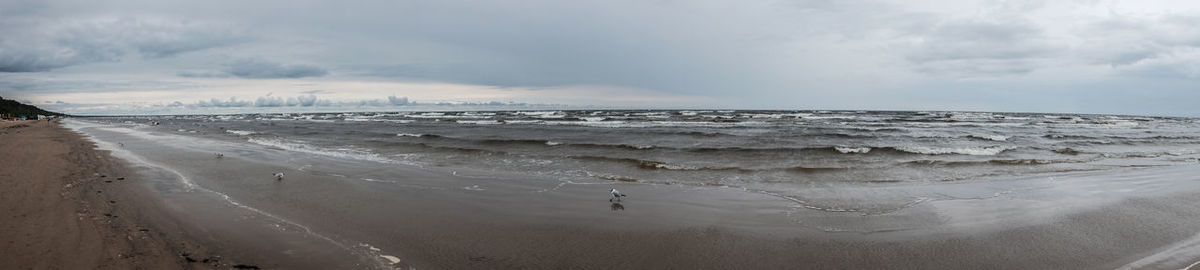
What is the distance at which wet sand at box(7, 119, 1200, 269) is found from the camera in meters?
5.29

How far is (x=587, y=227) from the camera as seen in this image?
22.4ft

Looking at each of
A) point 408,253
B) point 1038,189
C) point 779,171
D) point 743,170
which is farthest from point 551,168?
point 1038,189

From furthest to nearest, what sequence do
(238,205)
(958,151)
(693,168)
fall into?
1. (958,151)
2. (693,168)
3. (238,205)

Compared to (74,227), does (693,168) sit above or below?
below

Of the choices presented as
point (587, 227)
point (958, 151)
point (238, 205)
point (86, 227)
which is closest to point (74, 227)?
point (86, 227)

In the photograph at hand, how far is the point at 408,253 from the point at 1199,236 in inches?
385

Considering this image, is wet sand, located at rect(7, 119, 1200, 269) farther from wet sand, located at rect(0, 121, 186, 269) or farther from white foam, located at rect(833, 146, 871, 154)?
white foam, located at rect(833, 146, 871, 154)

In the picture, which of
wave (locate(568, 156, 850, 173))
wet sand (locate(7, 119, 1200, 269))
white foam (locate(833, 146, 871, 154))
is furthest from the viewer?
white foam (locate(833, 146, 871, 154))

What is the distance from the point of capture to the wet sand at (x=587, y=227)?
5.29 m

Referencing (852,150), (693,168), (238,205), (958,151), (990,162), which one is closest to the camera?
(238,205)

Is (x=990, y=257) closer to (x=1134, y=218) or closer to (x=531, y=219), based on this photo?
(x=1134, y=218)

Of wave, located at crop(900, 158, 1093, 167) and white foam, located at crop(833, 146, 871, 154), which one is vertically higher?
white foam, located at crop(833, 146, 871, 154)

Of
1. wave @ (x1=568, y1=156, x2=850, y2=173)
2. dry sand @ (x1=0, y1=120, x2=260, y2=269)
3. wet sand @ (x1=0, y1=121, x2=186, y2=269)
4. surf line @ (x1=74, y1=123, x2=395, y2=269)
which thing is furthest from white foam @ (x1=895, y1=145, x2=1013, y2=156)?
wet sand @ (x1=0, y1=121, x2=186, y2=269)

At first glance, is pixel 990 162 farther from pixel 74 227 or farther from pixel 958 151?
pixel 74 227
